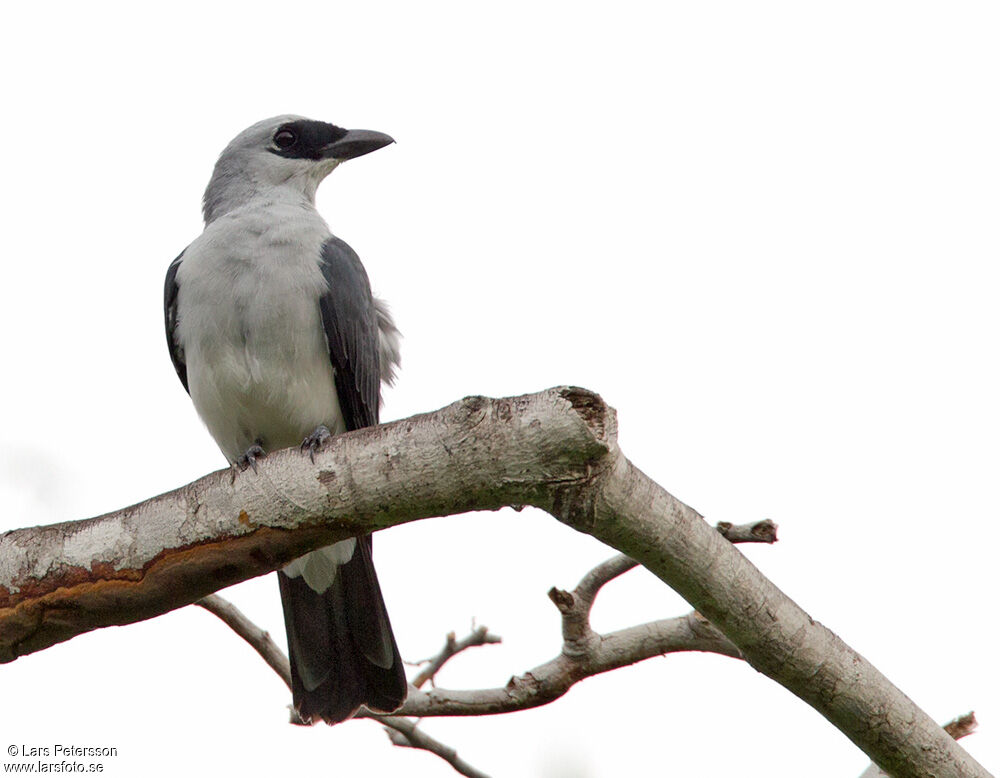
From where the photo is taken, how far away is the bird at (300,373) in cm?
496

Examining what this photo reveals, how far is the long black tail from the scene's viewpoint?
4840mm

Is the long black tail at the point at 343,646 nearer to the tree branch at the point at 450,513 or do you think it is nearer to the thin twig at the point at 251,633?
the thin twig at the point at 251,633

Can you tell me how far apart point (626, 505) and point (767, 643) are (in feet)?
1.85

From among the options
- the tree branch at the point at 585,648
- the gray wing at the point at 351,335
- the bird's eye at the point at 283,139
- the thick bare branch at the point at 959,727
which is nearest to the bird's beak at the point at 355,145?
the bird's eye at the point at 283,139

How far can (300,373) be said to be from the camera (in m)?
5.09

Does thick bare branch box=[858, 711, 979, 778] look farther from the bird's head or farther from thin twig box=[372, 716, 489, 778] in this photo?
the bird's head

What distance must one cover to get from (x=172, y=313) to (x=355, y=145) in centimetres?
152

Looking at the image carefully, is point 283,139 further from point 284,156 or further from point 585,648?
point 585,648

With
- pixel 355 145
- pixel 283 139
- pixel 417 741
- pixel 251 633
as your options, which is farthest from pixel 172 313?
pixel 417 741

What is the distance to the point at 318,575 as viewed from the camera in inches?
208

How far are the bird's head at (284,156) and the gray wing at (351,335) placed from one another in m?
0.89

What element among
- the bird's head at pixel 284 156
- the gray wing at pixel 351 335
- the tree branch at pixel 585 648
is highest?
the bird's head at pixel 284 156

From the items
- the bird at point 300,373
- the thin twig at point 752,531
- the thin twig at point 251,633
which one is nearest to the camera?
the thin twig at point 752,531

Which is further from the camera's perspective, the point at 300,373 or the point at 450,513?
the point at 300,373
